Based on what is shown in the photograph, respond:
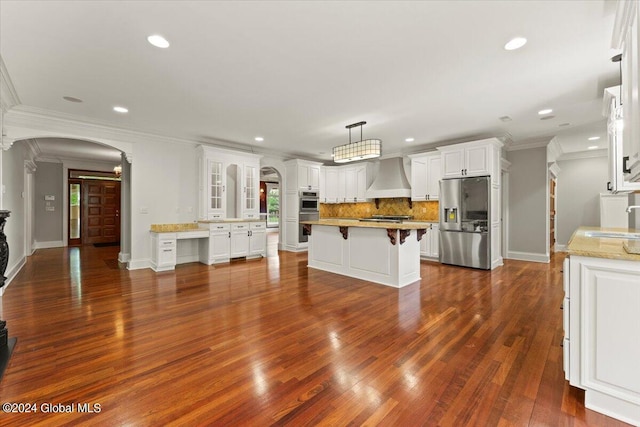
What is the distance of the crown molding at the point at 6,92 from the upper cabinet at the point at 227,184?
276 cm

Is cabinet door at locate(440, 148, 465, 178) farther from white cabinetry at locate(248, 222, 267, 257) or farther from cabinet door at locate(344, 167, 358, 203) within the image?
white cabinetry at locate(248, 222, 267, 257)

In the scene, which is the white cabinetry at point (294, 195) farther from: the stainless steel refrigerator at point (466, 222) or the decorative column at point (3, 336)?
the decorative column at point (3, 336)

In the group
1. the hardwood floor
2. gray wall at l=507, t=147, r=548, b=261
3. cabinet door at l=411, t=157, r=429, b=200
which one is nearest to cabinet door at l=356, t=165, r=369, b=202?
cabinet door at l=411, t=157, r=429, b=200

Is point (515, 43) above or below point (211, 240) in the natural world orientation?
above

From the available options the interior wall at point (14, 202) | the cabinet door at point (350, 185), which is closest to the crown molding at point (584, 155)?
the cabinet door at point (350, 185)

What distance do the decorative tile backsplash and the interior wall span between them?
21.7ft

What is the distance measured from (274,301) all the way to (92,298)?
7.78ft

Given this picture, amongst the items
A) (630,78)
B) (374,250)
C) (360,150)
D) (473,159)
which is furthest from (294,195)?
(630,78)

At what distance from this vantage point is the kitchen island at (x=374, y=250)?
4.23 m

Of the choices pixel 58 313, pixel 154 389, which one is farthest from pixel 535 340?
pixel 58 313

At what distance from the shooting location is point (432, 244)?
6375mm

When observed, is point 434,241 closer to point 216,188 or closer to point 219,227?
point 219,227

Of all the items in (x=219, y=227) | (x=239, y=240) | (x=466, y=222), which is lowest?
(x=239, y=240)

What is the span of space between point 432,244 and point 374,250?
2.50 m
